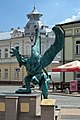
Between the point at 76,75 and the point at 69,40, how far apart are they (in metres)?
3.77

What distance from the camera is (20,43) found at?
48.4m

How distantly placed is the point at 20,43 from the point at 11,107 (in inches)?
1520

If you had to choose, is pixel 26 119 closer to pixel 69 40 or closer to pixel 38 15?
pixel 69 40

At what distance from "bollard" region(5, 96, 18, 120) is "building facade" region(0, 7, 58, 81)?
1418 inches

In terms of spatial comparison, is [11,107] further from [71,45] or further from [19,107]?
[71,45]

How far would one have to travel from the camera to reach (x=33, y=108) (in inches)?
396

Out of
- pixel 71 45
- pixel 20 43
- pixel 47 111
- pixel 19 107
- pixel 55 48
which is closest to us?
pixel 47 111

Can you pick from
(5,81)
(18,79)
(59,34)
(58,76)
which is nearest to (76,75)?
(58,76)

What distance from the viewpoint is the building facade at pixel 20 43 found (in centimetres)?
4759

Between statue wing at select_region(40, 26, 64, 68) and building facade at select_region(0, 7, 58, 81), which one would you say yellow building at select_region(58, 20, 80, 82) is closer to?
building facade at select_region(0, 7, 58, 81)

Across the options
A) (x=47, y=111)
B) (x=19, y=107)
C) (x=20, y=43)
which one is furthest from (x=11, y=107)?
(x=20, y=43)

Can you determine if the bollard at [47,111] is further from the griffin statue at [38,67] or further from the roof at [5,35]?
the roof at [5,35]

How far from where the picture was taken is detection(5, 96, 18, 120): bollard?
997cm

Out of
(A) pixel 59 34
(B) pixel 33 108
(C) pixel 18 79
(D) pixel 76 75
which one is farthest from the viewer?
(C) pixel 18 79
